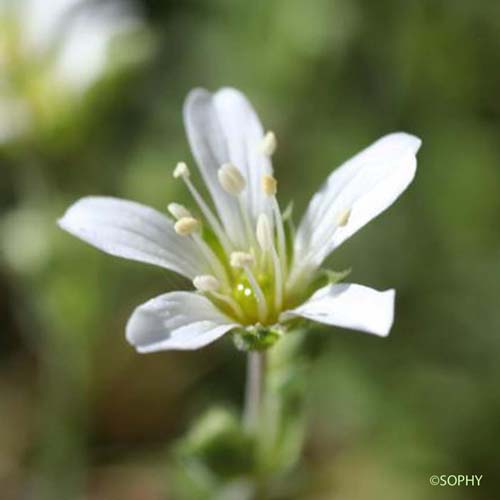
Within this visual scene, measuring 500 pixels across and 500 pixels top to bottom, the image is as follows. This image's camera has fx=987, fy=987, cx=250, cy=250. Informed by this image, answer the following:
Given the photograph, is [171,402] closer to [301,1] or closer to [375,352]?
[375,352]

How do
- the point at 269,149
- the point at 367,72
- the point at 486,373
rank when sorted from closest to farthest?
the point at 269,149, the point at 486,373, the point at 367,72

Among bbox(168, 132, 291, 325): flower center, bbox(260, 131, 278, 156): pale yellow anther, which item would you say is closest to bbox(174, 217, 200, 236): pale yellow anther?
bbox(168, 132, 291, 325): flower center

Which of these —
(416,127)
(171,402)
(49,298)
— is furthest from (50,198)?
(416,127)

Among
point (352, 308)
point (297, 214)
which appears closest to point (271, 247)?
point (352, 308)

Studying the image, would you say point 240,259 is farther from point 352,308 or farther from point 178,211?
point 352,308

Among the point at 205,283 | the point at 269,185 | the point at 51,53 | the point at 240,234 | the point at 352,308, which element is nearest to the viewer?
the point at 352,308

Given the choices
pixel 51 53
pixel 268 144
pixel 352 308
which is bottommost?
pixel 352 308

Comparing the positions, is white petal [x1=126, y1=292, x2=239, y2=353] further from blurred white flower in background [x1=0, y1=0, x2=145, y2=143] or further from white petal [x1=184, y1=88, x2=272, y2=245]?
blurred white flower in background [x1=0, y1=0, x2=145, y2=143]

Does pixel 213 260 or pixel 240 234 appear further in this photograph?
pixel 240 234

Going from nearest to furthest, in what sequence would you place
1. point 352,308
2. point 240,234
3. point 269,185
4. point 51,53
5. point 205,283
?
1. point 352,308
2. point 205,283
3. point 269,185
4. point 240,234
5. point 51,53
